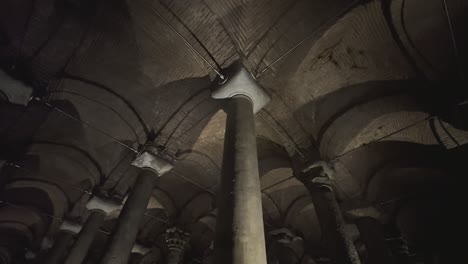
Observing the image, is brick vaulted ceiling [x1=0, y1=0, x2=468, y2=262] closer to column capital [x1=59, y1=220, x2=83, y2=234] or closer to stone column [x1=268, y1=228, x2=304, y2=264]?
stone column [x1=268, y1=228, x2=304, y2=264]

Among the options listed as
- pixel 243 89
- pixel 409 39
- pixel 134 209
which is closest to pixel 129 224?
pixel 134 209

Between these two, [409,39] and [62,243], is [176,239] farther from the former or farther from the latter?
[409,39]

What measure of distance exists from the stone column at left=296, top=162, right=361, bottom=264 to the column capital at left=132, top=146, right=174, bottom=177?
3.36 metres

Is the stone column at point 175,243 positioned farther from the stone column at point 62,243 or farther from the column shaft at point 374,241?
the column shaft at point 374,241

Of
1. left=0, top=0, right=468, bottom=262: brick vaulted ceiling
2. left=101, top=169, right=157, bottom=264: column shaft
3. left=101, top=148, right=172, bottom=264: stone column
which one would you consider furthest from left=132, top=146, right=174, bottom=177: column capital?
left=0, top=0, right=468, bottom=262: brick vaulted ceiling

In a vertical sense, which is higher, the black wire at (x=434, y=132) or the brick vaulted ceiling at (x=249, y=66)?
the brick vaulted ceiling at (x=249, y=66)

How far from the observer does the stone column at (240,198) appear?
6.96 feet

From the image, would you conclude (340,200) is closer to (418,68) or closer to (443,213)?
(443,213)

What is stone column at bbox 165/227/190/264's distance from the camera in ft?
27.1

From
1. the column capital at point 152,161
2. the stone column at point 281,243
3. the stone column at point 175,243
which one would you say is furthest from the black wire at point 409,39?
the stone column at point 175,243

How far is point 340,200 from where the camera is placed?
27.0 ft

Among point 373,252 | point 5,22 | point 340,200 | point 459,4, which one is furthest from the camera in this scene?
point 340,200

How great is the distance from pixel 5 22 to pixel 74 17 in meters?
1.45

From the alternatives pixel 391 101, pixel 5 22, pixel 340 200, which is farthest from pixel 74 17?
pixel 340 200
